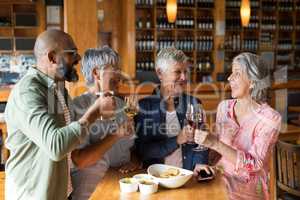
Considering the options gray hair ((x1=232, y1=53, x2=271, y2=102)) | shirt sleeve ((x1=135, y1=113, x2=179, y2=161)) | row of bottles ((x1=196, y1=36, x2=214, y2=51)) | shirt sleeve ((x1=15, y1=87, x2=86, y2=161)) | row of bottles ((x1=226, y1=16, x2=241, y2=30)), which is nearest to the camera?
shirt sleeve ((x1=15, y1=87, x2=86, y2=161))

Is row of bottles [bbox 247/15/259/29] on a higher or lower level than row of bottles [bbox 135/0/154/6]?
lower

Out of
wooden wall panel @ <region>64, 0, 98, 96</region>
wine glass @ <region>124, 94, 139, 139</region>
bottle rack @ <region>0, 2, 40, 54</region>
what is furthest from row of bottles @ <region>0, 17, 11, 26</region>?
wine glass @ <region>124, 94, 139, 139</region>

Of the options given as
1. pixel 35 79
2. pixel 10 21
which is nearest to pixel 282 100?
pixel 35 79

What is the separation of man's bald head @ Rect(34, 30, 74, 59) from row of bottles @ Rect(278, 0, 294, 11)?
8.49 meters

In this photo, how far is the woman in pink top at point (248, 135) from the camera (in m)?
1.91

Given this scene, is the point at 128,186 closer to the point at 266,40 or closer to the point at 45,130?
the point at 45,130

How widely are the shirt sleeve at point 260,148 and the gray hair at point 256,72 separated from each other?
14cm

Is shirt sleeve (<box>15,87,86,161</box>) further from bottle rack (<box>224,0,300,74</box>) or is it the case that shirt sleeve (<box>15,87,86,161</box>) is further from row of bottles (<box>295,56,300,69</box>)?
row of bottles (<box>295,56,300,69</box>)

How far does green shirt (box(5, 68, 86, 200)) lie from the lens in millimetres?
1394

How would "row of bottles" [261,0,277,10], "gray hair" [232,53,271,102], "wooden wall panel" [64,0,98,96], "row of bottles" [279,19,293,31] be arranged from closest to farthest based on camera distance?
"gray hair" [232,53,271,102] < "wooden wall panel" [64,0,98,96] < "row of bottles" [261,0,277,10] < "row of bottles" [279,19,293,31]

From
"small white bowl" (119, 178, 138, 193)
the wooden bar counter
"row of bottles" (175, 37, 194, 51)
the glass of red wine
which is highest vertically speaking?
"row of bottles" (175, 37, 194, 51)

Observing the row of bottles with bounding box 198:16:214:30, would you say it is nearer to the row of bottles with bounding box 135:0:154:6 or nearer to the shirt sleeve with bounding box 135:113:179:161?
the row of bottles with bounding box 135:0:154:6

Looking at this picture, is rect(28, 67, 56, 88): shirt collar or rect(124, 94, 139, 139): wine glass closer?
rect(28, 67, 56, 88): shirt collar

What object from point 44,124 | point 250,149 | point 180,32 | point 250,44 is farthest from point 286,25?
point 44,124
